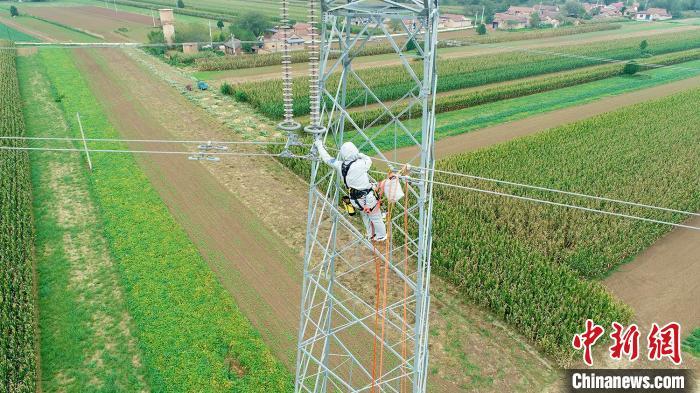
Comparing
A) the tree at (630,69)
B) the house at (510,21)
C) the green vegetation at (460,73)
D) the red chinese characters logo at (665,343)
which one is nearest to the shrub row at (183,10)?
the green vegetation at (460,73)

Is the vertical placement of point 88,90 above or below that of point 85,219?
above

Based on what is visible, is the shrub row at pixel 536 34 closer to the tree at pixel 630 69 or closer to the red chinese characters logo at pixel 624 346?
the tree at pixel 630 69

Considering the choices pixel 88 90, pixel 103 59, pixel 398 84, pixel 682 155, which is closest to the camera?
pixel 682 155

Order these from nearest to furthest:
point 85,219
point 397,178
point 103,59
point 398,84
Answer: point 397,178 → point 85,219 → point 398,84 → point 103,59

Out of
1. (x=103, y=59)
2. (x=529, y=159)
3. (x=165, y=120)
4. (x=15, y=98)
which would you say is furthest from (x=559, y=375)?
(x=103, y=59)

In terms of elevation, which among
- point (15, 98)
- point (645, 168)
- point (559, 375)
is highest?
point (15, 98)

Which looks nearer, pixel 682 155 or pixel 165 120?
pixel 682 155

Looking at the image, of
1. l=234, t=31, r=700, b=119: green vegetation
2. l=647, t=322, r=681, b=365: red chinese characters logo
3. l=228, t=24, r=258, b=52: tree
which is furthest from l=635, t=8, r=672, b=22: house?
l=647, t=322, r=681, b=365: red chinese characters logo

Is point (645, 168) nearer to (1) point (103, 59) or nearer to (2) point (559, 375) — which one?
(2) point (559, 375)
